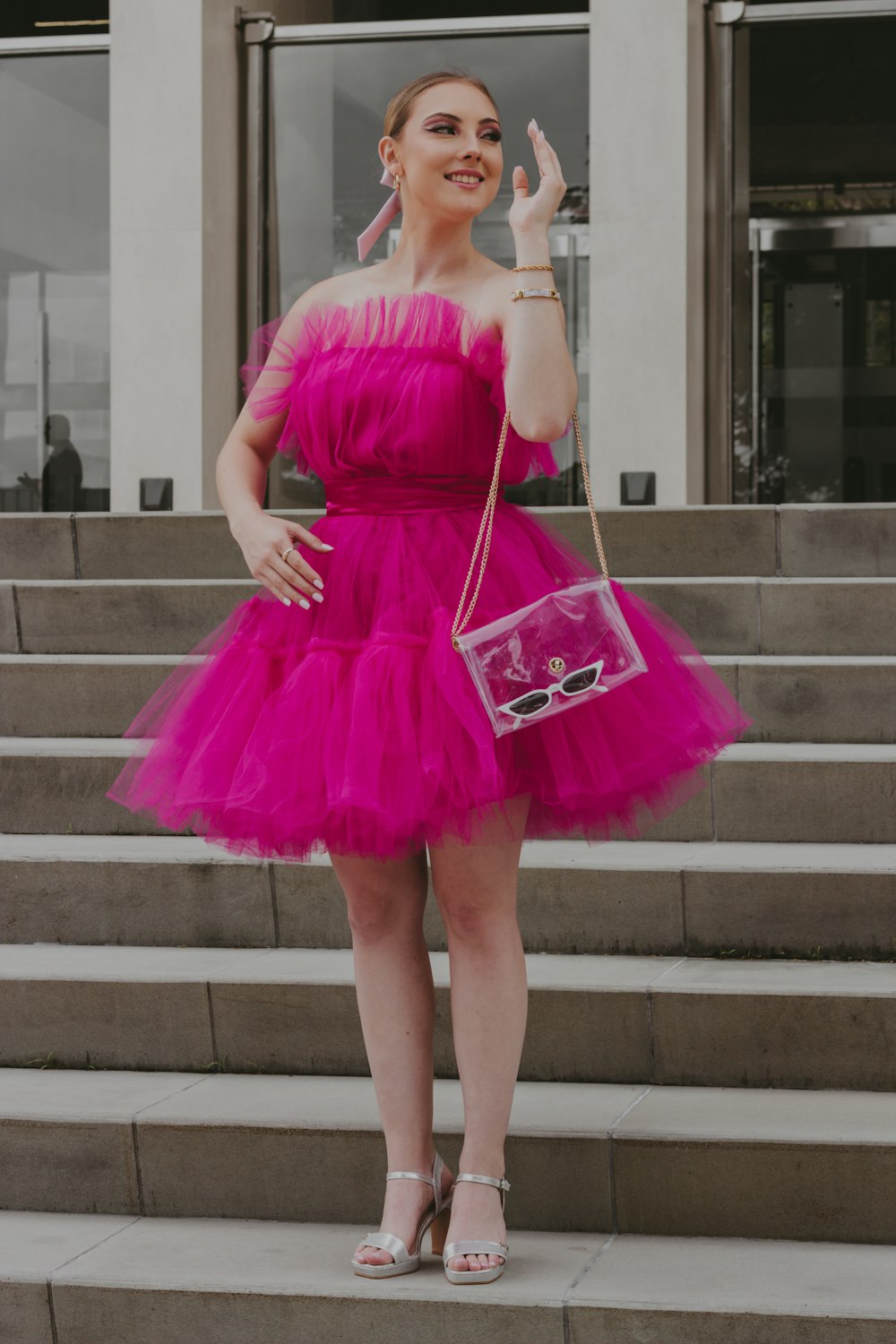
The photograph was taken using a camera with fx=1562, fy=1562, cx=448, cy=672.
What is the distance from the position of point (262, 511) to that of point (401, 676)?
44 cm

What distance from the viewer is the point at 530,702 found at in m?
2.67

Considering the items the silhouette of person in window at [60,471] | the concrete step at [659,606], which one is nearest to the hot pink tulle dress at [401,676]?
the concrete step at [659,606]

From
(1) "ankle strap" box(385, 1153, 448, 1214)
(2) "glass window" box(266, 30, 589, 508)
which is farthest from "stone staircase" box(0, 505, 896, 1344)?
(2) "glass window" box(266, 30, 589, 508)

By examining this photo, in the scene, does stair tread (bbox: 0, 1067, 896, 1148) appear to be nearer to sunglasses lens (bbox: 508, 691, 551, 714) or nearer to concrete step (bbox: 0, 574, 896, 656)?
sunglasses lens (bbox: 508, 691, 551, 714)

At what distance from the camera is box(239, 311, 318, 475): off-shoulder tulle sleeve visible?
2.98 metres

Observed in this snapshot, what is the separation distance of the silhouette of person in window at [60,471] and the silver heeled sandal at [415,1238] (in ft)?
24.7

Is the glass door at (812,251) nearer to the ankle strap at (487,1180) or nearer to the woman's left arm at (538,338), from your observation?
the woman's left arm at (538,338)

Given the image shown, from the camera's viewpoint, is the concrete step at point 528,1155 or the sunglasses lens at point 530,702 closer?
the sunglasses lens at point 530,702

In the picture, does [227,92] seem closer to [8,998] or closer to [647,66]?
[647,66]

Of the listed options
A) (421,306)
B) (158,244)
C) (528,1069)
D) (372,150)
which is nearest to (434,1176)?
(528,1069)

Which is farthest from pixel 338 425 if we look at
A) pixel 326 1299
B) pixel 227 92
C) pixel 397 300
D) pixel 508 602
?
pixel 227 92

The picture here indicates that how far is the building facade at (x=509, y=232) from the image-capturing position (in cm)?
862

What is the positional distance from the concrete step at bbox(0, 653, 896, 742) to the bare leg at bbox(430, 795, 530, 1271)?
2366mm

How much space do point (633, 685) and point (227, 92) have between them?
7.67 m
